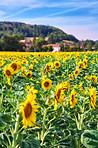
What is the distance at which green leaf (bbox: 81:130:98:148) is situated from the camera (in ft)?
2.96

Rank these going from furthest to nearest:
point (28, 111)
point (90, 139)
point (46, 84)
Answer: point (46, 84), point (28, 111), point (90, 139)

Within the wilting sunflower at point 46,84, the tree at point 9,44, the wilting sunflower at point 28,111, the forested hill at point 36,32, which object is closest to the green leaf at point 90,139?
the wilting sunflower at point 28,111

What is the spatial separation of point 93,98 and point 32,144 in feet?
3.46

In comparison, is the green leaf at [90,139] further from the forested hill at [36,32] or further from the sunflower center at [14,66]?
the forested hill at [36,32]

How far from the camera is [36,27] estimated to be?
161500 millimetres

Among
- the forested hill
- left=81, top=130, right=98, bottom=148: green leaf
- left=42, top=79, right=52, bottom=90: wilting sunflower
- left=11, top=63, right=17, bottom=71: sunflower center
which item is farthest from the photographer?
the forested hill

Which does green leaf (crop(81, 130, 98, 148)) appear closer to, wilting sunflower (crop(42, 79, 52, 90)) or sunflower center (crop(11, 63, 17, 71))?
wilting sunflower (crop(42, 79, 52, 90))

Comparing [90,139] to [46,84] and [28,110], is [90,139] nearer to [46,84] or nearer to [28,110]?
[28,110]

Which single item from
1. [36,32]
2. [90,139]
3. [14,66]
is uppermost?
[36,32]

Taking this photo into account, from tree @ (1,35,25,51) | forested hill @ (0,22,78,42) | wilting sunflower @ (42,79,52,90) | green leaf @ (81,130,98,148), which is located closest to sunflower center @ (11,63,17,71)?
wilting sunflower @ (42,79,52,90)

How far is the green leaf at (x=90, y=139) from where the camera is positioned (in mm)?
903

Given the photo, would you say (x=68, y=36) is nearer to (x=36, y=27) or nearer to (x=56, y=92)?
(x=36, y=27)

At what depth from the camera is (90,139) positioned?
938 millimetres

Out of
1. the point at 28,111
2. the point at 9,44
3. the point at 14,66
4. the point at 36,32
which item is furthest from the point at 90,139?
the point at 36,32
